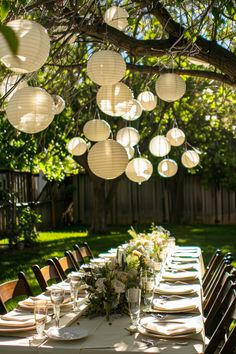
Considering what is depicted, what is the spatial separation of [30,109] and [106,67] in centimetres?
76

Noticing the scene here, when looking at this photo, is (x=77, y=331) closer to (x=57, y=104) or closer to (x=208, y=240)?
(x=57, y=104)

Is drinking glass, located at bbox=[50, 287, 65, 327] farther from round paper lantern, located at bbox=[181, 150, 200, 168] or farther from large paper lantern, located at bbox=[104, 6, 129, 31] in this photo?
round paper lantern, located at bbox=[181, 150, 200, 168]

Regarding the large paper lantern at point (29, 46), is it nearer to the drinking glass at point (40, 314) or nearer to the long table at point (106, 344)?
the drinking glass at point (40, 314)

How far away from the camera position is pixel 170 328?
9.59 feet

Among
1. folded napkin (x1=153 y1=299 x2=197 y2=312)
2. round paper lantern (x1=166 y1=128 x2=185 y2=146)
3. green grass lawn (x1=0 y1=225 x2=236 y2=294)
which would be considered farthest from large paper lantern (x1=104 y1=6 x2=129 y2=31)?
green grass lawn (x1=0 y1=225 x2=236 y2=294)

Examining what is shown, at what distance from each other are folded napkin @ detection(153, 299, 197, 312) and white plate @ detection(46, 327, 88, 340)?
727mm

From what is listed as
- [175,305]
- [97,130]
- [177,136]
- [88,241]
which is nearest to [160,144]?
[177,136]

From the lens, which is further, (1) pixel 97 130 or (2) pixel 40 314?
(1) pixel 97 130

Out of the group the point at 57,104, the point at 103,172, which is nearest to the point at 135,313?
the point at 103,172

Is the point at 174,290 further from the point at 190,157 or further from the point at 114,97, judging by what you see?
the point at 190,157

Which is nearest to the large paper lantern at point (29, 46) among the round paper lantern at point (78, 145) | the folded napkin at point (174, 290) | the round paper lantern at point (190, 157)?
the folded napkin at point (174, 290)

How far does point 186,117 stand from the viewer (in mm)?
12484

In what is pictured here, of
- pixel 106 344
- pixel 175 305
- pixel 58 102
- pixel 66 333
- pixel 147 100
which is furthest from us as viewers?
pixel 147 100

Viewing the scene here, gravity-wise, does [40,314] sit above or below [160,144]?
below
